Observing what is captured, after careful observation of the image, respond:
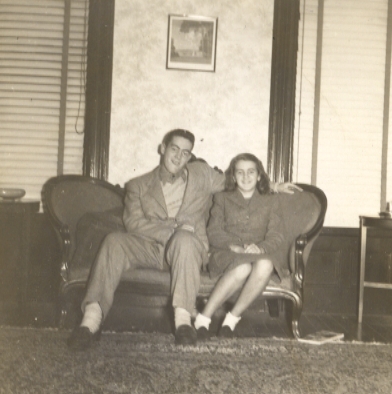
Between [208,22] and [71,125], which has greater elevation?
[208,22]

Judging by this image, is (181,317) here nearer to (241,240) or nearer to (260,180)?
(241,240)

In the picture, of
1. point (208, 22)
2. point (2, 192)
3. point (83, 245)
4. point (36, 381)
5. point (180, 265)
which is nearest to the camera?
point (36, 381)

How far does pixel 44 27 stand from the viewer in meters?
3.96

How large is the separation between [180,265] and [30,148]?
1958 millimetres

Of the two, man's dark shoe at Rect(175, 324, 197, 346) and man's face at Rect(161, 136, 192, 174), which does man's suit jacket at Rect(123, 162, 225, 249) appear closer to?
man's face at Rect(161, 136, 192, 174)

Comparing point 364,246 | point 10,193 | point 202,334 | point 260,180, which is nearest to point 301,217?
point 260,180

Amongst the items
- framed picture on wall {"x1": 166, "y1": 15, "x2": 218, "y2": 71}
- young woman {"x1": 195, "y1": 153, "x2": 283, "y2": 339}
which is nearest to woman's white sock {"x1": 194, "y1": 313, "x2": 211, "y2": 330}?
young woman {"x1": 195, "y1": 153, "x2": 283, "y2": 339}

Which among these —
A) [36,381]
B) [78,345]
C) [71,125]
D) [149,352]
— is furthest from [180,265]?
[71,125]

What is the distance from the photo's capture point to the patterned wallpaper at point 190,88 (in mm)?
3875

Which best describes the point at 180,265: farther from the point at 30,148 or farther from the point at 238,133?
the point at 30,148

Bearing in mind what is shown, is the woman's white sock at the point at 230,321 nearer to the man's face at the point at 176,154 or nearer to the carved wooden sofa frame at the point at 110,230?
Result: the carved wooden sofa frame at the point at 110,230

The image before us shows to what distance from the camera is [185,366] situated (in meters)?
2.28

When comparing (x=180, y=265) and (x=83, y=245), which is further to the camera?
(x=83, y=245)

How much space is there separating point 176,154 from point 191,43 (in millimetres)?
1177
